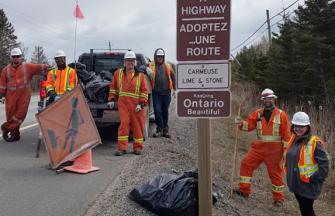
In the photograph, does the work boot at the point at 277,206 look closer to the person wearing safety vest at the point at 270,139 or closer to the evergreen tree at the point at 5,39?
the person wearing safety vest at the point at 270,139

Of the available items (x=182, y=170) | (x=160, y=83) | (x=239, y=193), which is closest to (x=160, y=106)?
(x=160, y=83)

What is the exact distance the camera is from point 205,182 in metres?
4.02

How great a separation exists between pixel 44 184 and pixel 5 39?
59.2m

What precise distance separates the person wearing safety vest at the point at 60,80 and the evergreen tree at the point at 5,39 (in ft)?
158

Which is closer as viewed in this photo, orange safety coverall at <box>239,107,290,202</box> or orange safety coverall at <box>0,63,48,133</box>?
orange safety coverall at <box>239,107,290,202</box>

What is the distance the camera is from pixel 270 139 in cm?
724

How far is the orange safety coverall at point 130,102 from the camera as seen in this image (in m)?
8.74

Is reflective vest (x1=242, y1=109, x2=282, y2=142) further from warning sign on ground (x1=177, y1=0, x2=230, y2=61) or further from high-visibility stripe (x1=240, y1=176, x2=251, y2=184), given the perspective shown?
warning sign on ground (x1=177, y1=0, x2=230, y2=61)

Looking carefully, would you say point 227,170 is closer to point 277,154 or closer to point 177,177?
point 277,154

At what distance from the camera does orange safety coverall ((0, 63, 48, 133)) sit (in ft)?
33.7

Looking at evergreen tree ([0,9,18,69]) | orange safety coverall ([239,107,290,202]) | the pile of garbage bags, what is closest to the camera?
orange safety coverall ([239,107,290,202])

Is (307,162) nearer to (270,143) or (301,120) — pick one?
(301,120)

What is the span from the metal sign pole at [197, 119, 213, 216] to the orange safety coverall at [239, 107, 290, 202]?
3398mm

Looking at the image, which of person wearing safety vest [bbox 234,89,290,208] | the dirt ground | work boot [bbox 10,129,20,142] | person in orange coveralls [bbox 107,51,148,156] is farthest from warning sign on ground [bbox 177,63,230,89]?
work boot [bbox 10,129,20,142]
